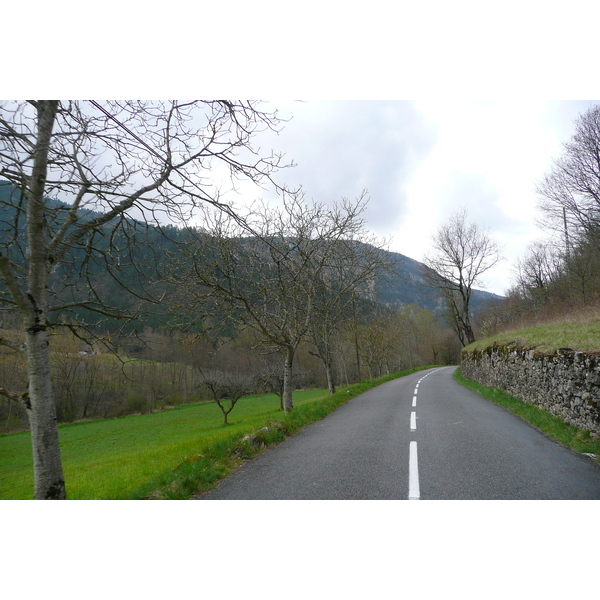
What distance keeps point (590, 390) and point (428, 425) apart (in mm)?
3213

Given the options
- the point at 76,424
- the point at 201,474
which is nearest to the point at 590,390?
the point at 201,474

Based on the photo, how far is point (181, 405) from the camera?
A: 83.4 feet

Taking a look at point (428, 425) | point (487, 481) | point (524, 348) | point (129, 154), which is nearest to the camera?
point (129, 154)

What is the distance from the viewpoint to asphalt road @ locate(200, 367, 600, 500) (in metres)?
4.36

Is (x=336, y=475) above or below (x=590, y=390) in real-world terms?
below

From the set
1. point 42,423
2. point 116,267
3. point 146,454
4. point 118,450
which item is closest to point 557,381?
point 116,267

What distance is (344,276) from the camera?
16375 millimetres

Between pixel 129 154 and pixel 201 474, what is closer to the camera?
pixel 129 154

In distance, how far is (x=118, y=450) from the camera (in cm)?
1497

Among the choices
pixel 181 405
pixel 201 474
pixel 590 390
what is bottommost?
pixel 181 405

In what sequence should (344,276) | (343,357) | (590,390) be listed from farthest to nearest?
(343,357), (344,276), (590,390)

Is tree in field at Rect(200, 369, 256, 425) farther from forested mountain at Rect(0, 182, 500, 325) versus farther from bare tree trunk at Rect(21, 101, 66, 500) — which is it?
bare tree trunk at Rect(21, 101, 66, 500)

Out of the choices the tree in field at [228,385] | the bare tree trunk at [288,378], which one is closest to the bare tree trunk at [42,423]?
the bare tree trunk at [288,378]

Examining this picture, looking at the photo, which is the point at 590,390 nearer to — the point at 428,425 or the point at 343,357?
the point at 428,425
